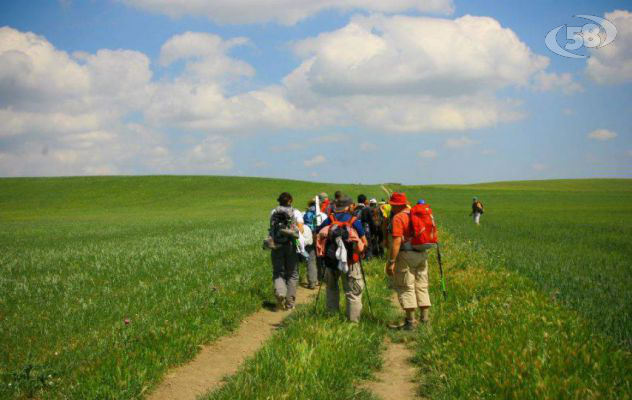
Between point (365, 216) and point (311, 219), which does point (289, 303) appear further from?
point (365, 216)

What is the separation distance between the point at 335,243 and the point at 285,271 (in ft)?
9.03

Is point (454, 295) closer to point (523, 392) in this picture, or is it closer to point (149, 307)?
point (523, 392)

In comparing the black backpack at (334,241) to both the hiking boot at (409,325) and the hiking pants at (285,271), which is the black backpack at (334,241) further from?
the hiking pants at (285,271)

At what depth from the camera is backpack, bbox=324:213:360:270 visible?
8016 mm

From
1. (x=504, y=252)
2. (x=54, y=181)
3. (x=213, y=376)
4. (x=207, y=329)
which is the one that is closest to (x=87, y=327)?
(x=207, y=329)

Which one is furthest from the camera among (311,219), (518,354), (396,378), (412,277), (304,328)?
(311,219)

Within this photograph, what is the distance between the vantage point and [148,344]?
6.98 meters

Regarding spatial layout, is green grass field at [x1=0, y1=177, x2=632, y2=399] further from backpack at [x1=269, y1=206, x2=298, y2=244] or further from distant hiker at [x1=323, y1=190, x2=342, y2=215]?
distant hiker at [x1=323, y1=190, x2=342, y2=215]

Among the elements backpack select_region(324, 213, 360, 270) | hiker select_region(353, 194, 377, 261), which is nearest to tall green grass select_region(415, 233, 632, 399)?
backpack select_region(324, 213, 360, 270)

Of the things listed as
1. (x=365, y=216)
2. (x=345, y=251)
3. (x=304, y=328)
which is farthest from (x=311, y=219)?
(x=304, y=328)

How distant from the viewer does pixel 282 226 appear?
10102 millimetres

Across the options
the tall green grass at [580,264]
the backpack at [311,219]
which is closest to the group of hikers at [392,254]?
the tall green grass at [580,264]

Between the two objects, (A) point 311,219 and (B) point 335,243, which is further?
(A) point 311,219

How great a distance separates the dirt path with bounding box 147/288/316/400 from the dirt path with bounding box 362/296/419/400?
1993 mm
